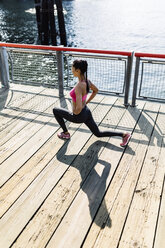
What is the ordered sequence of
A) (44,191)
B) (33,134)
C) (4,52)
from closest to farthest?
(44,191) < (33,134) < (4,52)

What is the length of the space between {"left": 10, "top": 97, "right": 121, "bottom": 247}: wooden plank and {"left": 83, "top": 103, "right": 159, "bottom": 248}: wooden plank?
16.2 inches

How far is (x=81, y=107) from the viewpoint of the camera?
12.8 ft

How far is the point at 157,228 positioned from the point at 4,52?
534 cm

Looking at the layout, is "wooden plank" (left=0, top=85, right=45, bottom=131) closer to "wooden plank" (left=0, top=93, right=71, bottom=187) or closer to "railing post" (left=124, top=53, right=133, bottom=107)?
"wooden plank" (left=0, top=93, right=71, bottom=187)

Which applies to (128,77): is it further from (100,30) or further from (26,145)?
(100,30)

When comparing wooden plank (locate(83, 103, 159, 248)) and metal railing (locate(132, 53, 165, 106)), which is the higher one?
metal railing (locate(132, 53, 165, 106))

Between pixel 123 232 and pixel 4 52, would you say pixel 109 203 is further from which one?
pixel 4 52

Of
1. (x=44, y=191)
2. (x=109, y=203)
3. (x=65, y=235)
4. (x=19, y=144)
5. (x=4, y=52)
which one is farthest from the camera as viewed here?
(x=4, y=52)

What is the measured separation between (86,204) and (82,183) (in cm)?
40

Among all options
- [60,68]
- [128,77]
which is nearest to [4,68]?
[60,68]

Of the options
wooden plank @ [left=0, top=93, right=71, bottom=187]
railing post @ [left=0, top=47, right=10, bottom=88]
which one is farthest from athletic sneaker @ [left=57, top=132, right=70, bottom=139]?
railing post @ [left=0, top=47, right=10, bottom=88]

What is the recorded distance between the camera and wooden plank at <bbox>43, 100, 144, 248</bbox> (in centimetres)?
281

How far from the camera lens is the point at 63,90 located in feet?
21.6

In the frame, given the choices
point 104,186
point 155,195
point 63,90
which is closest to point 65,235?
point 104,186
